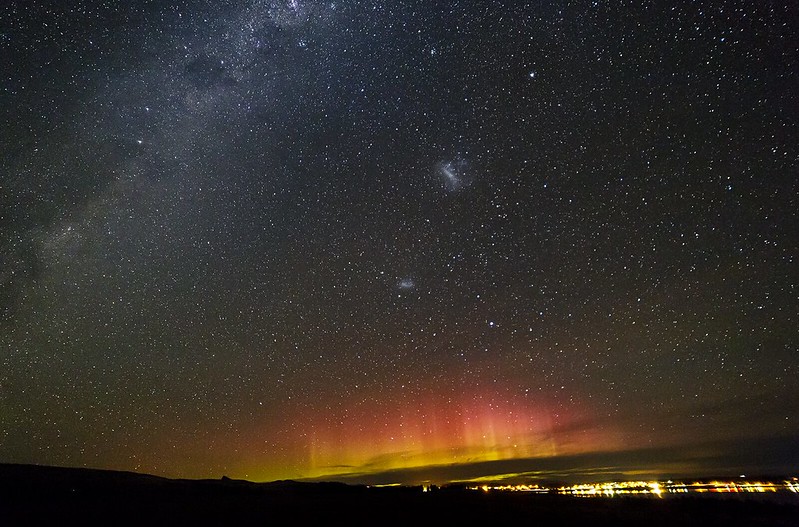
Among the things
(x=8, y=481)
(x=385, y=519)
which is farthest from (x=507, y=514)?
(x=8, y=481)

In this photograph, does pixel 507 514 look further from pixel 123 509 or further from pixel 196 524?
pixel 123 509

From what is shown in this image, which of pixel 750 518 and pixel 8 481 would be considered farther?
pixel 8 481

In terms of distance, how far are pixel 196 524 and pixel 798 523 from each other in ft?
114

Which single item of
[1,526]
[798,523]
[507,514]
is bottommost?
[798,523]

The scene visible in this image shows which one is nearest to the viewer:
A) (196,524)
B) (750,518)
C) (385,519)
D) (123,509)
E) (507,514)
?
(196,524)

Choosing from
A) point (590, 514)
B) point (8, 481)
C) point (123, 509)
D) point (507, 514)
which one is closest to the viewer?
point (123, 509)

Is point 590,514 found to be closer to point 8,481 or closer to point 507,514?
point 507,514

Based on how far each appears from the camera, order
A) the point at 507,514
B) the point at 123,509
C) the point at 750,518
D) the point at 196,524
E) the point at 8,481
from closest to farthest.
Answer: the point at 196,524
the point at 123,509
the point at 507,514
the point at 750,518
the point at 8,481

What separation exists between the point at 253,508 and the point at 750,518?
3135 cm

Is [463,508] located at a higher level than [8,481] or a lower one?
lower

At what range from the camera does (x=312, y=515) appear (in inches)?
859

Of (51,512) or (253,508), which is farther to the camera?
(253,508)

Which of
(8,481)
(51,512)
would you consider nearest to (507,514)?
(51,512)

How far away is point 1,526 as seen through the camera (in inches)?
781
